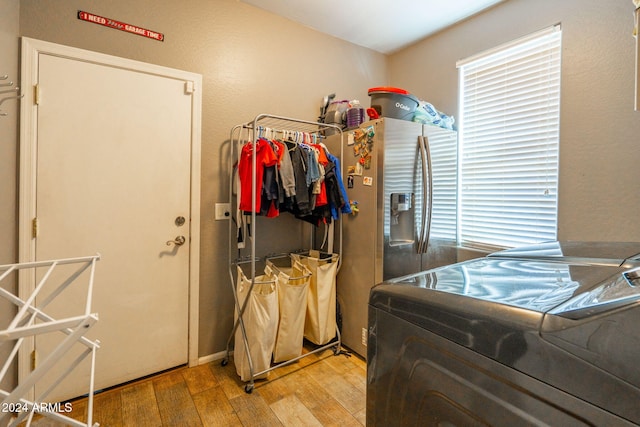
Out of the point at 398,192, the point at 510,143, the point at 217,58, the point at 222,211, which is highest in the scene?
the point at 217,58

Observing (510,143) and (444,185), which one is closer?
(510,143)

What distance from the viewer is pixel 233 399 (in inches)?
71.7

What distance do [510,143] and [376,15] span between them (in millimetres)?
1479

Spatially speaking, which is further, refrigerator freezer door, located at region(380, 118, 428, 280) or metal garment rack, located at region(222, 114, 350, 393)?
refrigerator freezer door, located at region(380, 118, 428, 280)

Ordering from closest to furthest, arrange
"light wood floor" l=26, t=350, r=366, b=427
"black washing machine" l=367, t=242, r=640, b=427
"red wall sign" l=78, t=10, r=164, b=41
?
"black washing machine" l=367, t=242, r=640, b=427, "light wood floor" l=26, t=350, r=366, b=427, "red wall sign" l=78, t=10, r=164, b=41

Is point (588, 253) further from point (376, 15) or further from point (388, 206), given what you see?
point (376, 15)

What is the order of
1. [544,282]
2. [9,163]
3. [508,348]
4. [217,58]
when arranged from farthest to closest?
[217,58], [9,163], [544,282], [508,348]

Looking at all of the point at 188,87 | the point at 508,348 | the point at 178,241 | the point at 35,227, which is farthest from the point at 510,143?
the point at 35,227

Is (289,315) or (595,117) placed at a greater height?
(595,117)

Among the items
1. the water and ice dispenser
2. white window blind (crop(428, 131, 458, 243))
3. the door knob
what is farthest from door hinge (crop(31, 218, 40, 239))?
white window blind (crop(428, 131, 458, 243))

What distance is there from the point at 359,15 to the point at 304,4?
467mm

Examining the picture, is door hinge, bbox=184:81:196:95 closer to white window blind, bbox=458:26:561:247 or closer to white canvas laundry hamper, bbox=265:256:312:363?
white canvas laundry hamper, bbox=265:256:312:363

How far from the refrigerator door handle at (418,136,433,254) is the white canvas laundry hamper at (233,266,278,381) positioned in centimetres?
115

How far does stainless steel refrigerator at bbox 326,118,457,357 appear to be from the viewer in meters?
2.08
